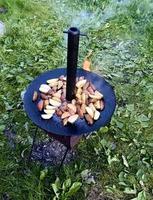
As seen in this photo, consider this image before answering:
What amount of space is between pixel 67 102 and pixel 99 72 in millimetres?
1227

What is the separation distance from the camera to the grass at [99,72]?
8.79ft

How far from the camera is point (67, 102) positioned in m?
2.37

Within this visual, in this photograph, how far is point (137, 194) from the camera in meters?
2.66

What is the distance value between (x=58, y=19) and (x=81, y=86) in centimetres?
185

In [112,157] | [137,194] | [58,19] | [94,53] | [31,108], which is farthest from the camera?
[58,19]

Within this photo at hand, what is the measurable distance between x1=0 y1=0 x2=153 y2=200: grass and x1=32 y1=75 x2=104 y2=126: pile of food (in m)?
0.51

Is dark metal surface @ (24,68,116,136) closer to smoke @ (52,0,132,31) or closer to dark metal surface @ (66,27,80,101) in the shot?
dark metal surface @ (66,27,80,101)

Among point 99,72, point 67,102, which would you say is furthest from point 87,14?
point 67,102

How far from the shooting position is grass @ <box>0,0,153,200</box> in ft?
8.79

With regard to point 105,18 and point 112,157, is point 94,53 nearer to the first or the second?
point 105,18

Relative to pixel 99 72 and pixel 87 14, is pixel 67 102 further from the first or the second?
pixel 87 14

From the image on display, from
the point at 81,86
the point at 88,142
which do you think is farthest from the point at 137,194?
the point at 81,86

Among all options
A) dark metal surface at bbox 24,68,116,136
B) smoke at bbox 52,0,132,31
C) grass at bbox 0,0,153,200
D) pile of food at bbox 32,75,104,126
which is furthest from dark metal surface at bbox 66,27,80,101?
Result: smoke at bbox 52,0,132,31

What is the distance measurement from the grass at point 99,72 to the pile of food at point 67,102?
509 mm
